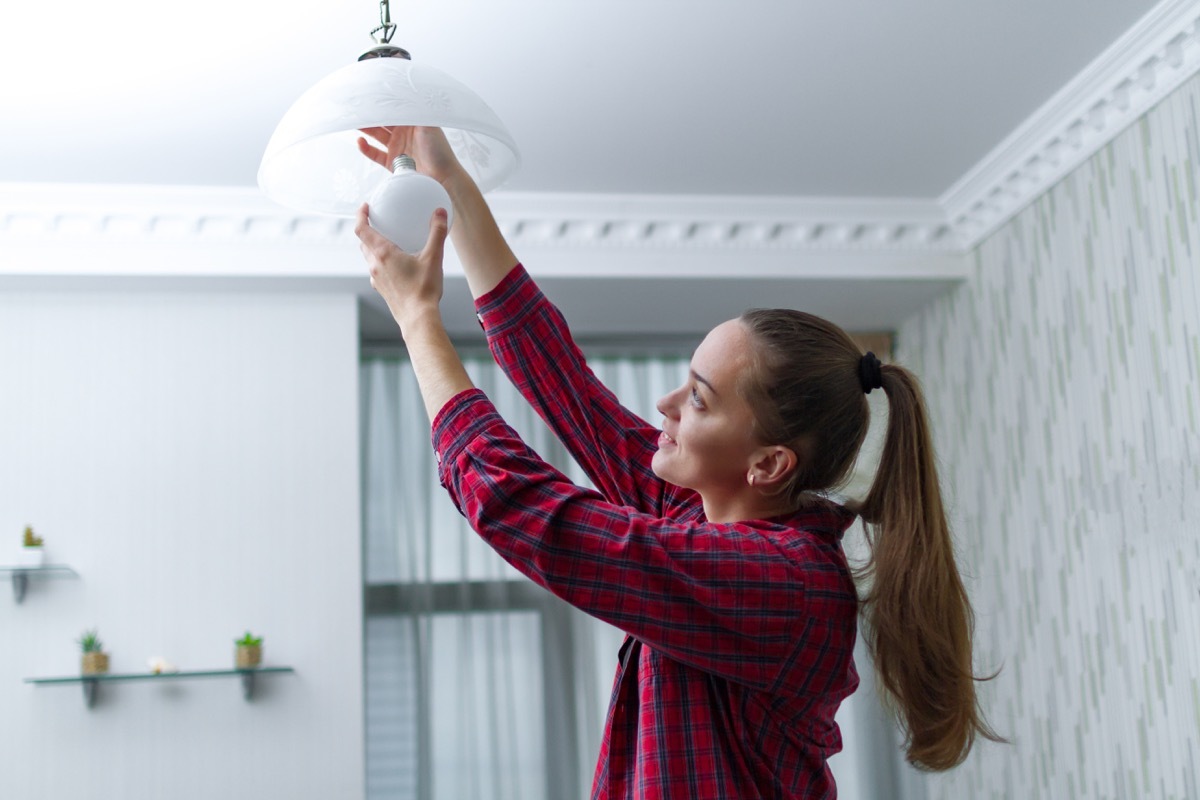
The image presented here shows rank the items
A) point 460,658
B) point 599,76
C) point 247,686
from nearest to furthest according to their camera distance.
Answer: point 599,76 → point 247,686 → point 460,658

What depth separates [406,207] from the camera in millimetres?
971

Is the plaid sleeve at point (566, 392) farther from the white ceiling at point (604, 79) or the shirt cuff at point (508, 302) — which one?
the white ceiling at point (604, 79)

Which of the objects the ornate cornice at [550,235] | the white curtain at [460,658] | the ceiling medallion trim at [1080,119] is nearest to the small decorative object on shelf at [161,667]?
the white curtain at [460,658]

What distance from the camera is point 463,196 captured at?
1.14 metres

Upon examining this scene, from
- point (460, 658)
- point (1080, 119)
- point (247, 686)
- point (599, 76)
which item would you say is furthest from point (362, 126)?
point (460, 658)

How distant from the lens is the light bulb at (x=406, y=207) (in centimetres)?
97

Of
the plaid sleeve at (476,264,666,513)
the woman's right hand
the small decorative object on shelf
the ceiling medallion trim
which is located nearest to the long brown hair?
the plaid sleeve at (476,264,666,513)

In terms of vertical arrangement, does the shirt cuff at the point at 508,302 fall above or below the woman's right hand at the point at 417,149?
below

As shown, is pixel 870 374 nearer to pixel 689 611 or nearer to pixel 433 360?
pixel 689 611

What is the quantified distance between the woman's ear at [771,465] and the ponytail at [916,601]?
0.29 feet

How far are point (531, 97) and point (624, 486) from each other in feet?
4.85

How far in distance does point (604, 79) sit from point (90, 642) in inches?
68.2

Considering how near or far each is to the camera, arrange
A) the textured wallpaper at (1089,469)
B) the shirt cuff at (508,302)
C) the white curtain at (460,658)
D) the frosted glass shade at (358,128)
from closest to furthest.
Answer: the frosted glass shade at (358,128) < the shirt cuff at (508,302) < the textured wallpaper at (1089,469) < the white curtain at (460,658)

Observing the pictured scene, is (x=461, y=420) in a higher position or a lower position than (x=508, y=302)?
lower
